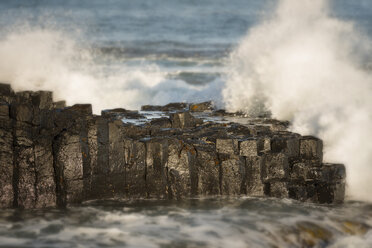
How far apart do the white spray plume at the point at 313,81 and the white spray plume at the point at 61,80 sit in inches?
47.0

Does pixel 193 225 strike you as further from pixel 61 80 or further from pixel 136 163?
pixel 61 80

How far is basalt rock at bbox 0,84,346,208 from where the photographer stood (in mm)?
6969

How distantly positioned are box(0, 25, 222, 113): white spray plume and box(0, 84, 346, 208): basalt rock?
5994 millimetres

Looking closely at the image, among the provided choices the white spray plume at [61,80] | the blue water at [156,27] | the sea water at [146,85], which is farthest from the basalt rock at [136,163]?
the blue water at [156,27]

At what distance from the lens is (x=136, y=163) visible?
742 cm

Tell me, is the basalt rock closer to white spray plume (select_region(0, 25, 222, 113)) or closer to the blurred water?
the blurred water

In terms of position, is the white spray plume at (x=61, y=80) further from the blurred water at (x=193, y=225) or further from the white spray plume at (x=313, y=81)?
the blurred water at (x=193, y=225)

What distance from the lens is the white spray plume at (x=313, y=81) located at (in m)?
8.83

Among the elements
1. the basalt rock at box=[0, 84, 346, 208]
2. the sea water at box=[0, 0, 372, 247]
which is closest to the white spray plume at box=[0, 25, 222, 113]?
the sea water at box=[0, 0, 372, 247]

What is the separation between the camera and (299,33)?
1429cm

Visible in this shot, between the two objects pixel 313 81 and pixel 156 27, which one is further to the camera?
pixel 156 27

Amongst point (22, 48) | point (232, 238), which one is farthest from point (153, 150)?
point (22, 48)

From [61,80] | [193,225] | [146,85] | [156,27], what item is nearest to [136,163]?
[193,225]

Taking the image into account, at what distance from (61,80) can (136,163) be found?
915 centimetres
